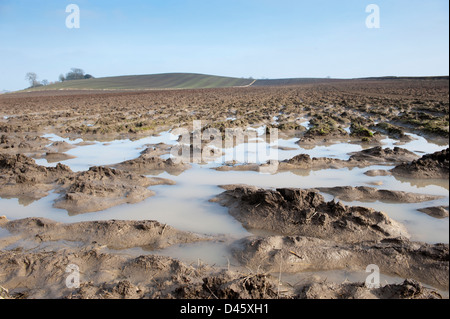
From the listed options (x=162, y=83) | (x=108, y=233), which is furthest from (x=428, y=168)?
(x=162, y=83)

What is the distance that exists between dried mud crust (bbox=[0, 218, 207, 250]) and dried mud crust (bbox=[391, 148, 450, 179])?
14.4 ft

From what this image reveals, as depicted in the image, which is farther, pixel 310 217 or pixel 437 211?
pixel 437 211

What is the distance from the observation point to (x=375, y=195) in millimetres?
5250

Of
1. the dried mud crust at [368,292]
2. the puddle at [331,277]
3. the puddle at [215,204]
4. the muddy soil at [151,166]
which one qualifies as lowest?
the puddle at [331,277]

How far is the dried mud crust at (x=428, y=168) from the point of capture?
6.07 m

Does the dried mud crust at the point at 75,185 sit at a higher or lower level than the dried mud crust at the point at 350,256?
higher

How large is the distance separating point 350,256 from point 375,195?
82.4 inches

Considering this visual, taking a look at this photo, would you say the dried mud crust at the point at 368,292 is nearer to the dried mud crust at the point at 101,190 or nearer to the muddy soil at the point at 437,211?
the muddy soil at the point at 437,211

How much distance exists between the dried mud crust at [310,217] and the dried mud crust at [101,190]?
1.97 metres

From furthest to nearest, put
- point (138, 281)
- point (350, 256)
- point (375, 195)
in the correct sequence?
1. point (375, 195)
2. point (350, 256)
3. point (138, 281)

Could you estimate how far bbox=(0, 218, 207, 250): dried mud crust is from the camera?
411 centimetres

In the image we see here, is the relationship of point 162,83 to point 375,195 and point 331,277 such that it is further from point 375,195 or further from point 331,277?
point 331,277

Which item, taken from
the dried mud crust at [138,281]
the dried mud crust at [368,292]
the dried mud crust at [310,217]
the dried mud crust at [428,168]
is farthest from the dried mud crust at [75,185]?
the dried mud crust at [428,168]

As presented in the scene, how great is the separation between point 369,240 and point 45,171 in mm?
6284
